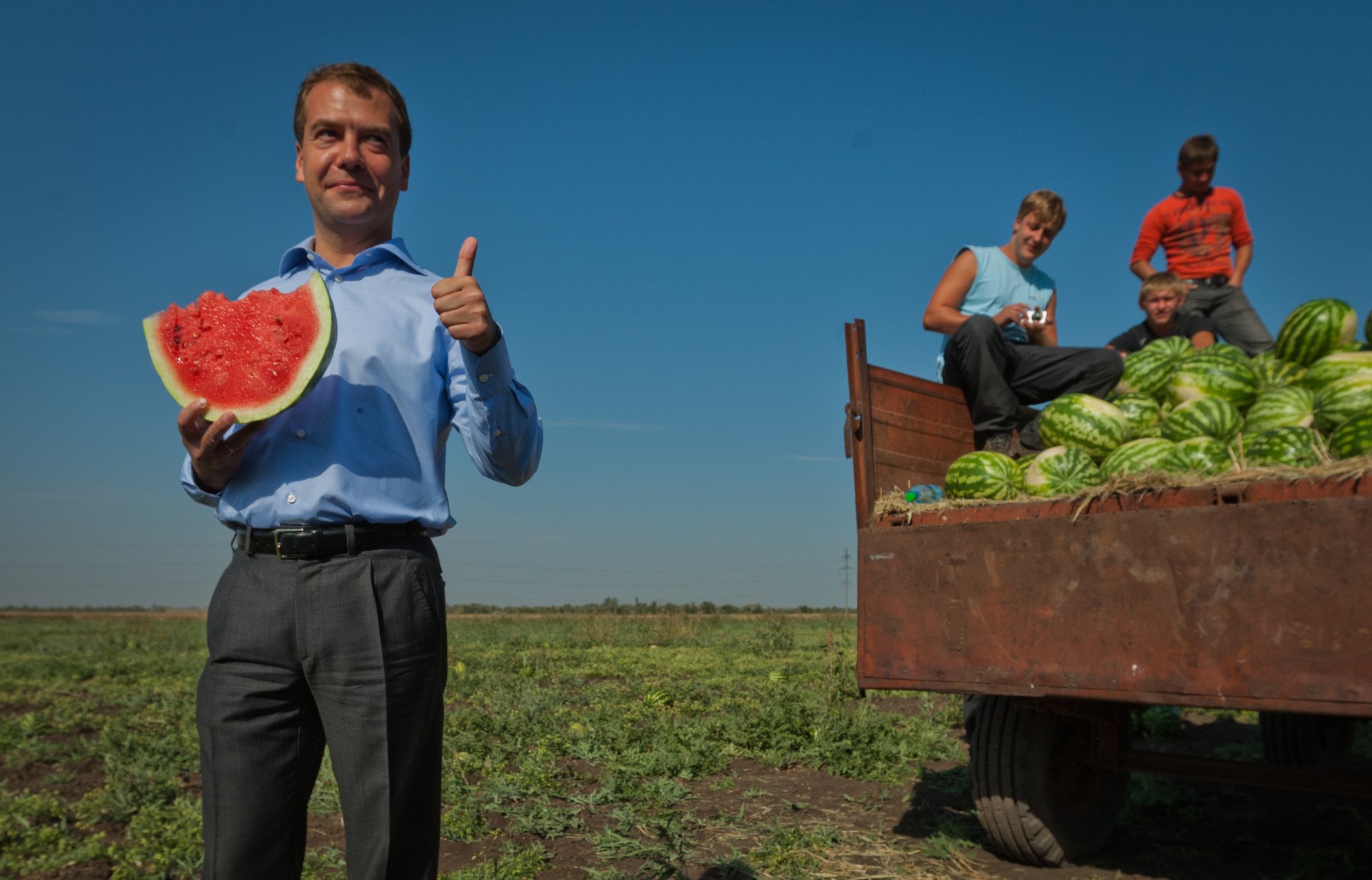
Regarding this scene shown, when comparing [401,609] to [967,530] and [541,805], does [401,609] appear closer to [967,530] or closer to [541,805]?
[967,530]

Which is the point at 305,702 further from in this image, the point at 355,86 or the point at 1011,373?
the point at 1011,373

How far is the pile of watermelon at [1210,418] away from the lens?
3326mm

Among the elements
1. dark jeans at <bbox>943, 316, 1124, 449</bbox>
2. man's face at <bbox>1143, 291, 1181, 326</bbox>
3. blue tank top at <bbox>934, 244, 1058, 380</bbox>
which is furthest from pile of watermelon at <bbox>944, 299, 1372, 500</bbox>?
man's face at <bbox>1143, 291, 1181, 326</bbox>

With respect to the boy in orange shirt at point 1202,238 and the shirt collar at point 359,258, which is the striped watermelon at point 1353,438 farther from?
the boy in orange shirt at point 1202,238

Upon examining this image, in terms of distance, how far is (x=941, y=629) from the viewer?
3395mm

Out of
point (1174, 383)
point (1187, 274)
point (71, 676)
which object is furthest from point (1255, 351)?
point (71, 676)

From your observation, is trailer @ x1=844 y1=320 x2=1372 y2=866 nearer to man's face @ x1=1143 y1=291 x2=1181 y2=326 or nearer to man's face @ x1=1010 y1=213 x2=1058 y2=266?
man's face @ x1=1010 y1=213 x2=1058 y2=266

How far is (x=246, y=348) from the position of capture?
7.91 ft

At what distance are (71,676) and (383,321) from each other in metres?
11.3

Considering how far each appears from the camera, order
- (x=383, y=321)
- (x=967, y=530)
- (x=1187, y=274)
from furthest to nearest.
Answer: (x=1187, y=274) → (x=967, y=530) → (x=383, y=321)

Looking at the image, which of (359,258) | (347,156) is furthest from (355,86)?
(359,258)

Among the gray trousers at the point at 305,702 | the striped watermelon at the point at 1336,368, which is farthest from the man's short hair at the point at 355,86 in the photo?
the striped watermelon at the point at 1336,368

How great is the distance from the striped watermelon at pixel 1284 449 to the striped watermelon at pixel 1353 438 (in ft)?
0.27

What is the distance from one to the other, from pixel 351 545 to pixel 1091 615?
2.27 metres
